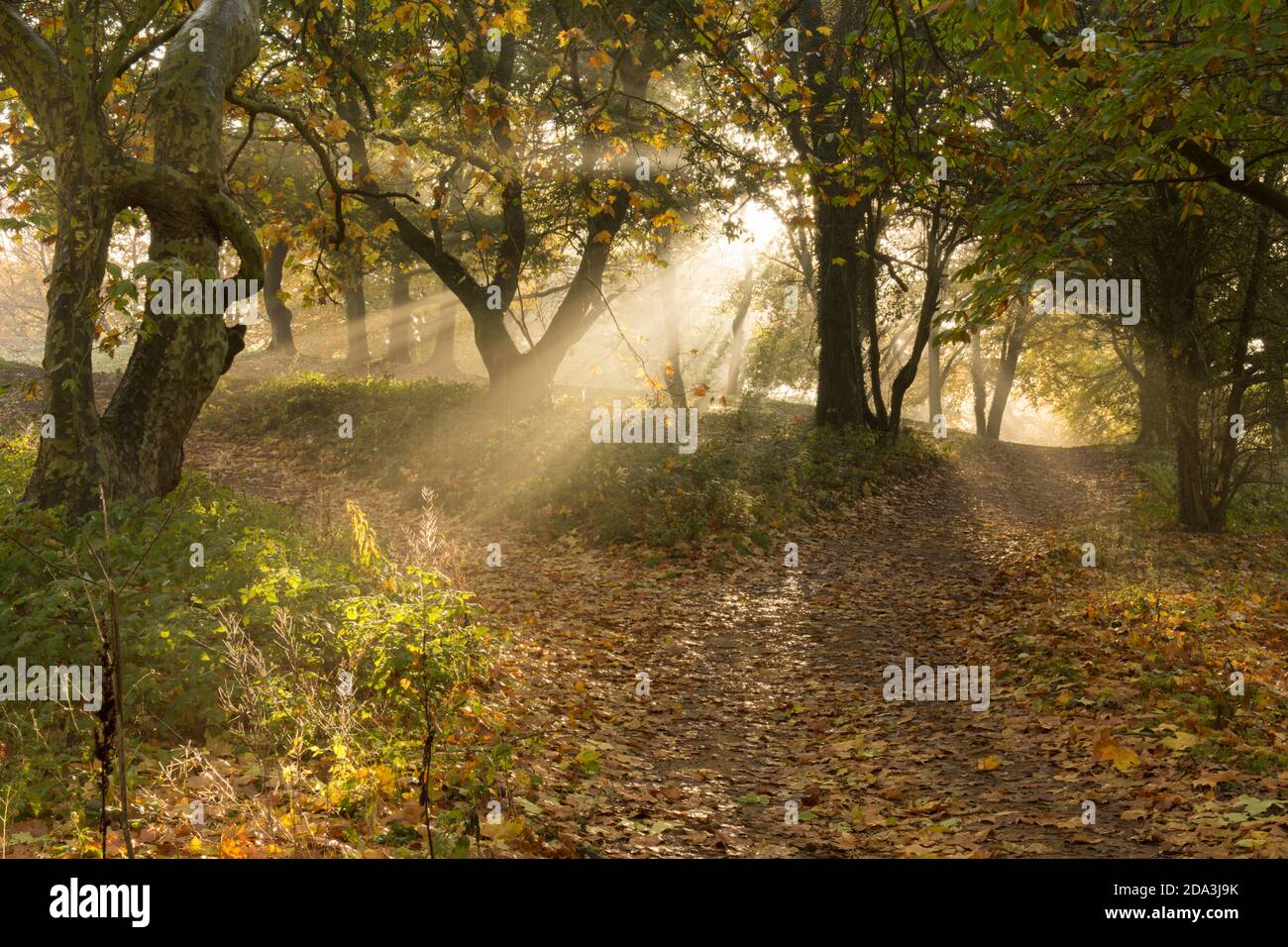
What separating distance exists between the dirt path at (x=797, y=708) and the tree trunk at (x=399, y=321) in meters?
21.8

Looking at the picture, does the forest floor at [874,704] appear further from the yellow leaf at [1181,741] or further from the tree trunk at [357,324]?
the tree trunk at [357,324]

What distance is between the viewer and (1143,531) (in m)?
13.2

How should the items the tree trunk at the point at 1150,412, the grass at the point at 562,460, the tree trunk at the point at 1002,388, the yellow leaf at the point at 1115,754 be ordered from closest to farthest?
the yellow leaf at the point at 1115,754, the grass at the point at 562,460, the tree trunk at the point at 1150,412, the tree trunk at the point at 1002,388

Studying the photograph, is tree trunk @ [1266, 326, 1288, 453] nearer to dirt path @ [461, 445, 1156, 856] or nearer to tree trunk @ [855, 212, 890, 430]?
dirt path @ [461, 445, 1156, 856]

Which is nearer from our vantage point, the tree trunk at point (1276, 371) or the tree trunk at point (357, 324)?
the tree trunk at point (1276, 371)

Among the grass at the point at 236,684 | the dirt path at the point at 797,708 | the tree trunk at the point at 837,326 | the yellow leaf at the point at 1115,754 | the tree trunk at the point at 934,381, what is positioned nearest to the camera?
the grass at the point at 236,684

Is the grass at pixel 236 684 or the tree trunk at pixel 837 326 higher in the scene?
the tree trunk at pixel 837 326

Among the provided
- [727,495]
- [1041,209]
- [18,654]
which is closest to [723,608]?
[727,495]

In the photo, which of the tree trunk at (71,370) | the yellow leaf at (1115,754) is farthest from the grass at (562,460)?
the tree trunk at (71,370)

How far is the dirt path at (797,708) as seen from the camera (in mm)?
4840

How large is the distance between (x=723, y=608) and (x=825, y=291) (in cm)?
1112

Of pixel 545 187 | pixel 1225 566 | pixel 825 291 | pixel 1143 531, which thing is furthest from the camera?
pixel 825 291

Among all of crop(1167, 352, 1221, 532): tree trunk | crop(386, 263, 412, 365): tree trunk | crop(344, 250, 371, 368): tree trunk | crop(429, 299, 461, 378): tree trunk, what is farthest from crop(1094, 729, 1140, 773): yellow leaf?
crop(386, 263, 412, 365): tree trunk

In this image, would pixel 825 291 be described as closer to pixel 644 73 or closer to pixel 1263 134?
pixel 644 73
